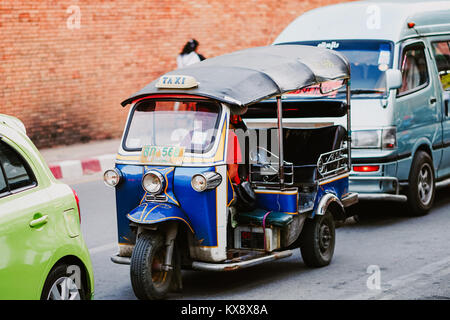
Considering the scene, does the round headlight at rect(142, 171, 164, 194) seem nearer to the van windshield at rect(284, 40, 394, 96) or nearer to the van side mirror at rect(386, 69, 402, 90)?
the van side mirror at rect(386, 69, 402, 90)

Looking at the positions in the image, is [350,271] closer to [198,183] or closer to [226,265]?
[226,265]

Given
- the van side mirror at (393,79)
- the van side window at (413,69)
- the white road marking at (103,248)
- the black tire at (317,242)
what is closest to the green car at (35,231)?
the black tire at (317,242)

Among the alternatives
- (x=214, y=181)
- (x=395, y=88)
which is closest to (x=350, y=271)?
(x=214, y=181)

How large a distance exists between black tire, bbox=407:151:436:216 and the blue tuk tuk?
6.70 feet

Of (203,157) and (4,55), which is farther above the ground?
(4,55)

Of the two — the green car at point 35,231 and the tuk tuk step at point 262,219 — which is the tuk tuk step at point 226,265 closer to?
the tuk tuk step at point 262,219

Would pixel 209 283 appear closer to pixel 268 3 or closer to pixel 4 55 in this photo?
pixel 4 55

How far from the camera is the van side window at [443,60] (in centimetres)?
1064

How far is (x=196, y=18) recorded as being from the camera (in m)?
18.3

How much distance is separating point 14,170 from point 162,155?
6.21 ft

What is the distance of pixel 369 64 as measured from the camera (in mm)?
9953

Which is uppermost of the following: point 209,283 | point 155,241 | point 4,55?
point 4,55

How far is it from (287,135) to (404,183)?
6.01 feet

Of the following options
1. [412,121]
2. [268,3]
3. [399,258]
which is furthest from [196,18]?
[399,258]
